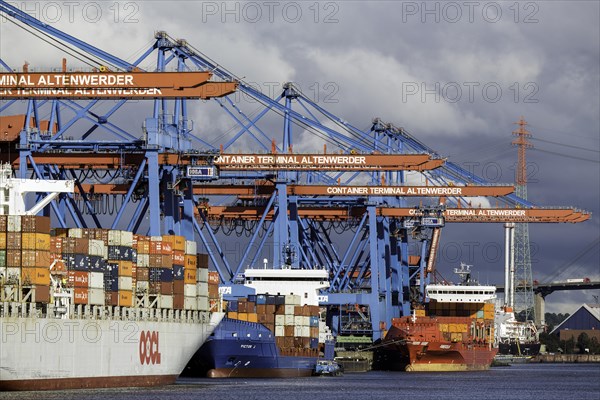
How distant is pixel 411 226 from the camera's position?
10331 centimetres

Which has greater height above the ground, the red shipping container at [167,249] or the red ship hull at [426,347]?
the red shipping container at [167,249]

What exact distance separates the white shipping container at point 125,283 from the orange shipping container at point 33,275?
5744 millimetres

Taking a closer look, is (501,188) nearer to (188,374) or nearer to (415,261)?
(188,374)

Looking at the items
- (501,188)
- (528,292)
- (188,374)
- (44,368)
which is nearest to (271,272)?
(188,374)

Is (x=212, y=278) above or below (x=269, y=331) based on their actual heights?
above

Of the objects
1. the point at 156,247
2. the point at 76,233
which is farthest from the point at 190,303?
the point at 76,233

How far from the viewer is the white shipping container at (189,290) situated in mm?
61188

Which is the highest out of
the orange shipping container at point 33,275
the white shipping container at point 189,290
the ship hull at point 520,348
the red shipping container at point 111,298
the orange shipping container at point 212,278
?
the orange shipping container at point 212,278

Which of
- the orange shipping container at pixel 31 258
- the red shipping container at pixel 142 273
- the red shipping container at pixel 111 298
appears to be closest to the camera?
the orange shipping container at pixel 31 258

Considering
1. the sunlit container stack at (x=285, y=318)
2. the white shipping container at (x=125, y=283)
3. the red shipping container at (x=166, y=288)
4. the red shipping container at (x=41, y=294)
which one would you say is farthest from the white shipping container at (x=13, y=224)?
the sunlit container stack at (x=285, y=318)

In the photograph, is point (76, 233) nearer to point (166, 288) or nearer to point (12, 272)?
point (12, 272)

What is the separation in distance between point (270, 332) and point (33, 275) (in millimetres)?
26739

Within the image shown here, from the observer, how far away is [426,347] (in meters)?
97.9

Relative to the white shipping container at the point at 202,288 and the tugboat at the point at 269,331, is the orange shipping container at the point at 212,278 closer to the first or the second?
the tugboat at the point at 269,331
